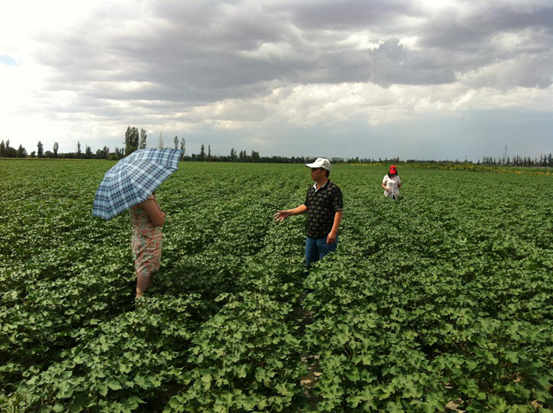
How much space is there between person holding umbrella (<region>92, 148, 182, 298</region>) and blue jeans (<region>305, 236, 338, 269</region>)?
8.99 ft

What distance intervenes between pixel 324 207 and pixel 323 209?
40 millimetres

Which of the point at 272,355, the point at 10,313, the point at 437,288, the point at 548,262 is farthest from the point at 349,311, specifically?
the point at 548,262

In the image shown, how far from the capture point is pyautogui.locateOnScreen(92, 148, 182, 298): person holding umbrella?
15.6ft

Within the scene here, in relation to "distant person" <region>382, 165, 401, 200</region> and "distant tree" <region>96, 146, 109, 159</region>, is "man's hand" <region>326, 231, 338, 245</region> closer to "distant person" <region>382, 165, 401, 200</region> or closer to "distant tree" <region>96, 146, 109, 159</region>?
"distant person" <region>382, 165, 401, 200</region>

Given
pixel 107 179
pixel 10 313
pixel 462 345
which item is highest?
pixel 107 179

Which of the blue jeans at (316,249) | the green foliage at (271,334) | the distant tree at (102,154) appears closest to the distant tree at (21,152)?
the distant tree at (102,154)

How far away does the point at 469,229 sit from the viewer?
11.3m

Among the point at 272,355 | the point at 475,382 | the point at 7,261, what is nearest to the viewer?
the point at 475,382

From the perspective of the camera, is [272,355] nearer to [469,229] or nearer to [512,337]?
[512,337]

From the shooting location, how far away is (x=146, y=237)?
5.27 meters

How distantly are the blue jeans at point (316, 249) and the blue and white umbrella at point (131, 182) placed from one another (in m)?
2.89

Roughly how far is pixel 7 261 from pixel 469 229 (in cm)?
1274

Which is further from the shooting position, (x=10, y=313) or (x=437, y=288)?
(x=437, y=288)

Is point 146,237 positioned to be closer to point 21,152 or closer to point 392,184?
point 392,184
